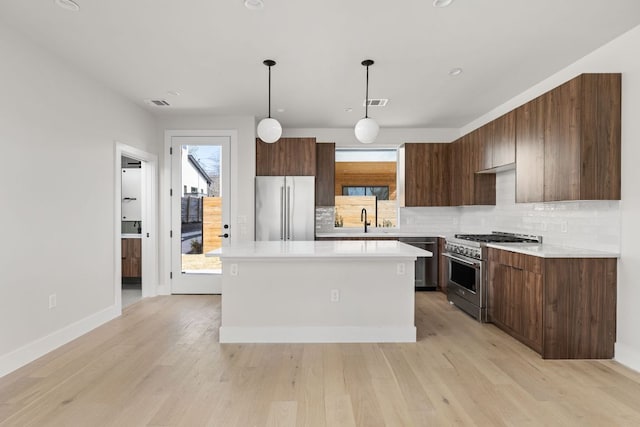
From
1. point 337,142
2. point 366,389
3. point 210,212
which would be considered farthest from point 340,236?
point 366,389

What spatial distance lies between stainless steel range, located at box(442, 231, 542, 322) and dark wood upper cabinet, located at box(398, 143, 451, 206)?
3.56ft

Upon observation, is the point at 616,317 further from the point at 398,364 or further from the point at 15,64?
the point at 15,64

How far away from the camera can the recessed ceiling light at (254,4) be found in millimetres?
2378

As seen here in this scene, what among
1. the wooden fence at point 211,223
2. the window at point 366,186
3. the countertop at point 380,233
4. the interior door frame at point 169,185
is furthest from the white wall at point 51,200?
the window at point 366,186

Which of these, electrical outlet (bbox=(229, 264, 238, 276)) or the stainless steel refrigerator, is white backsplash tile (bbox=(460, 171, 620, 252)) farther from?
electrical outlet (bbox=(229, 264, 238, 276))

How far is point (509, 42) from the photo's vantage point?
2928 millimetres

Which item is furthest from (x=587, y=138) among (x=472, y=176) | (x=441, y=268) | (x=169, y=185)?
(x=169, y=185)

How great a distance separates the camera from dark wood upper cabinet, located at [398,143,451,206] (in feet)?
18.6

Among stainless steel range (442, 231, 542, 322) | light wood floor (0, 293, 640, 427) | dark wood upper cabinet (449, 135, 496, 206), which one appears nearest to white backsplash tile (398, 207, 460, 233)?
dark wood upper cabinet (449, 135, 496, 206)

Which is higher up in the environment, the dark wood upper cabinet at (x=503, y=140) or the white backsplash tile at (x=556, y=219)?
the dark wood upper cabinet at (x=503, y=140)

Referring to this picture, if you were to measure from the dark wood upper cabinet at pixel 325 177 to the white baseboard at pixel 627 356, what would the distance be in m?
3.74

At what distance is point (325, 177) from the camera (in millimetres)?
5660

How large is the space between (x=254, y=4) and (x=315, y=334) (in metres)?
2.71

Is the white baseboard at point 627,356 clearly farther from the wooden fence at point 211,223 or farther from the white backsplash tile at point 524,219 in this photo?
the wooden fence at point 211,223
